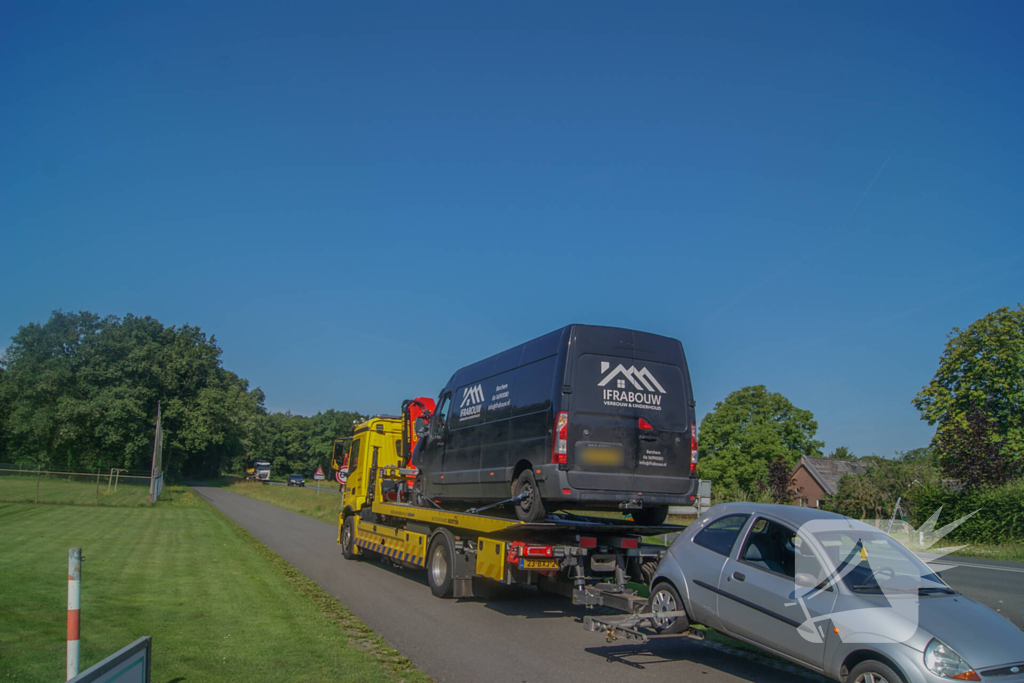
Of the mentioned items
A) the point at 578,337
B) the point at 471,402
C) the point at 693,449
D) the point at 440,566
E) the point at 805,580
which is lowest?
the point at 440,566

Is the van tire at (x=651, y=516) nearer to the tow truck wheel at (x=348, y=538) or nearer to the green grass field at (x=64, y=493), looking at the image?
the tow truck wheel at (x=348, y=538)

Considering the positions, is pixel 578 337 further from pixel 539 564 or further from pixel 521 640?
pixel 521 640

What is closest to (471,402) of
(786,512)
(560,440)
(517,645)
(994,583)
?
(560,440)

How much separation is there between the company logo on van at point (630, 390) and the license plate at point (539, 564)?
214 centimetres

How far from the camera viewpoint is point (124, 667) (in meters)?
3.43

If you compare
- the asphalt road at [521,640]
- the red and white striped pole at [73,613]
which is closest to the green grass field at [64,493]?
the asphalt road at [521,640]

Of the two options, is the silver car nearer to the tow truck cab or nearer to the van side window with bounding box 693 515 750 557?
the van side window with bounding box 693 515 750 557

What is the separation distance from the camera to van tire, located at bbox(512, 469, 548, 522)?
887cm

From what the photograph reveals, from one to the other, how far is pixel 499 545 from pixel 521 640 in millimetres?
1271

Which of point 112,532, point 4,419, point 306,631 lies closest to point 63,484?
point 112,532

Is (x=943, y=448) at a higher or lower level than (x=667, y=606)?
higher

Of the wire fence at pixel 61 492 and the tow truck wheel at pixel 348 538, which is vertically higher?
the tow truck wheel at pixel 348 538

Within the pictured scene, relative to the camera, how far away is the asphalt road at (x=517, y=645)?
6.77m

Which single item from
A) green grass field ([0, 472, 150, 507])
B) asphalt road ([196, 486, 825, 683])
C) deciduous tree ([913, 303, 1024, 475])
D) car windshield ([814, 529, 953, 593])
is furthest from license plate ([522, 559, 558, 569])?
deciduous tree ([913, 303, 1024, 475])
